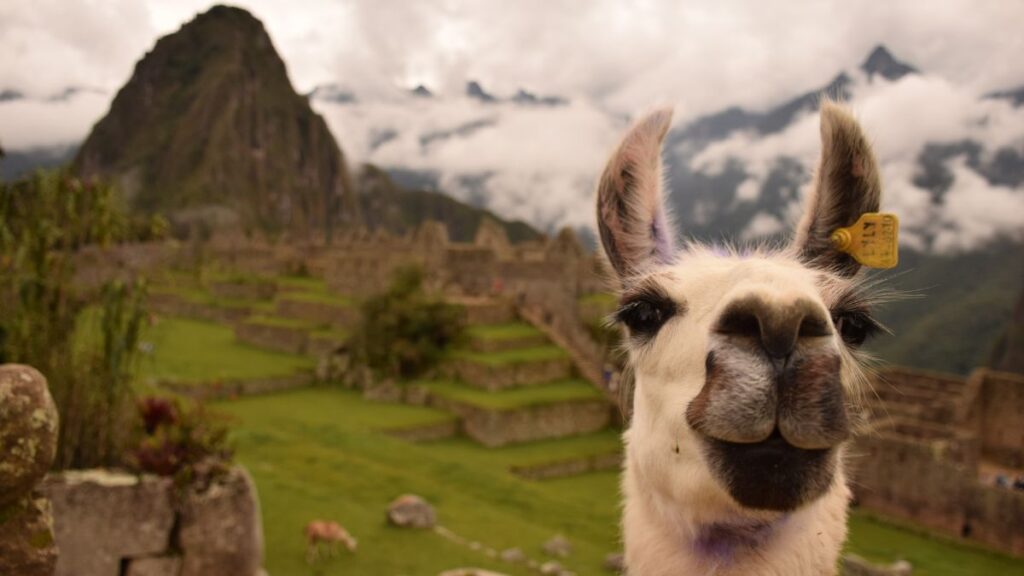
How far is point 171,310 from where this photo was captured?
1319 inches

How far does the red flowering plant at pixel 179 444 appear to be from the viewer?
620 cm

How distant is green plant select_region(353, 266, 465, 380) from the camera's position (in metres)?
22.3

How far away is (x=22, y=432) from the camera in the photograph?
3.31 meters

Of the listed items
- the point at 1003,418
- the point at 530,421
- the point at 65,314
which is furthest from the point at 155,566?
the point at 1003,418

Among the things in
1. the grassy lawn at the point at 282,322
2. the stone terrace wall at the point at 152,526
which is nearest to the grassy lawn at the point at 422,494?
the stone terrace wall at the point at 152,526

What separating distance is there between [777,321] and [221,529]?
20.5ft

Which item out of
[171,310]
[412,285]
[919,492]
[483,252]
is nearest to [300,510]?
[919,492]

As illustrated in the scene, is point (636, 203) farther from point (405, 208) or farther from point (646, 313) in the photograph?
point (405, 208)

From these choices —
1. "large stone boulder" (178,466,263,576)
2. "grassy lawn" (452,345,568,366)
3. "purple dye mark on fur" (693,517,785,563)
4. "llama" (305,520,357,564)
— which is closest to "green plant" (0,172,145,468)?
"large stone boulder" (178,466,263,576)

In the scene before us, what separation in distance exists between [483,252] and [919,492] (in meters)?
20.6

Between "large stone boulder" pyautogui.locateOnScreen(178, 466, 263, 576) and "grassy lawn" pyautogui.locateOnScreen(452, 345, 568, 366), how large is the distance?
49.2 feet

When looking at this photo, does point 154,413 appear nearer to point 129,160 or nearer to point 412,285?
point 412,285

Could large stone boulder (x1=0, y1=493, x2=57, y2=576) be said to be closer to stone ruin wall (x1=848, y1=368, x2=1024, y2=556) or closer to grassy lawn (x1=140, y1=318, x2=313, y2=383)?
stone ruin wall (x1=848, y1=368, x2=1024, y2=556)

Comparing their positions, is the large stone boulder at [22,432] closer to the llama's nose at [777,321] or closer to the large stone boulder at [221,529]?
the large stone boulder at [221,529]
